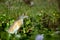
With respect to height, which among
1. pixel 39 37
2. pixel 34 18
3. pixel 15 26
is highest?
pixel 34 18

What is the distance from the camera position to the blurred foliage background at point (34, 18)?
3.57 m

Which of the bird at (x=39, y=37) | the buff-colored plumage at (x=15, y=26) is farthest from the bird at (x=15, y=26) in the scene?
the bird at (x=39, y=37)

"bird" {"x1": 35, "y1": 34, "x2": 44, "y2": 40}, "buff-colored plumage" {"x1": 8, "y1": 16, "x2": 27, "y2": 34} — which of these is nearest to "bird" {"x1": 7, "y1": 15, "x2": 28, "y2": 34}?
"buff-colored plumage" {"x1": 8, "y1": 16, "x2": 27, "y2": 34}

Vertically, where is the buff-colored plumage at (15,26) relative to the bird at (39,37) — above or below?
above

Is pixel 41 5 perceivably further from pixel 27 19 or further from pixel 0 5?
pixel 0 5

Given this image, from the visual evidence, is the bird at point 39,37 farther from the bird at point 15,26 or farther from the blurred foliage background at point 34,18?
the bird at point 15,26

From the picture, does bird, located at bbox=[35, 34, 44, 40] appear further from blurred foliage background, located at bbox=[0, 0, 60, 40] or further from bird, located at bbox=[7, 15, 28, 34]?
bird, located at bbox=[7, 15, 28, 34]

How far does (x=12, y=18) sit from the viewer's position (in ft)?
13.1

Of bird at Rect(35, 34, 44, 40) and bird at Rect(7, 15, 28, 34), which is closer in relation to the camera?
bird at Rect(35, 34, 44, 40)

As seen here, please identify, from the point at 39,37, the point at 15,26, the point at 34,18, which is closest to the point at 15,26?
the point at 15,26

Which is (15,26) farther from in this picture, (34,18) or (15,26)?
(34,18)

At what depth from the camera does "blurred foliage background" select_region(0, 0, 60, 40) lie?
357 centimetres

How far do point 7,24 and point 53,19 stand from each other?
848mm

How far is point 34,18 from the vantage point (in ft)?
12.9
